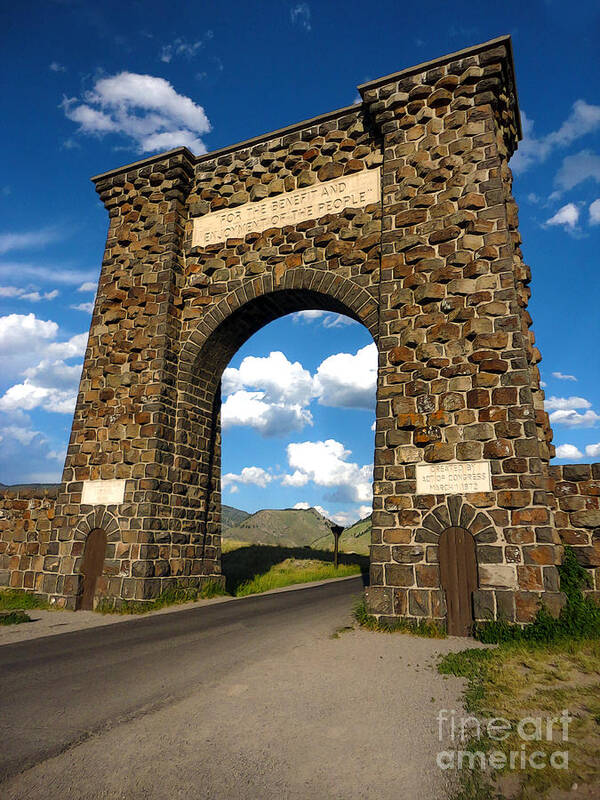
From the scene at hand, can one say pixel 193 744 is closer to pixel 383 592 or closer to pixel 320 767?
pixel 320 767

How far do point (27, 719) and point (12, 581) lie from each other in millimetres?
8570

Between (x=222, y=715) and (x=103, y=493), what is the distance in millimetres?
7531

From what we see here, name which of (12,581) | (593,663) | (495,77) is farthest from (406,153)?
(12,581)

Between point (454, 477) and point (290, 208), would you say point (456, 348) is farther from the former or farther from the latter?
point (290, 208)

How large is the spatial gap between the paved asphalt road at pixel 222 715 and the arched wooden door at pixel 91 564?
9.96 feet

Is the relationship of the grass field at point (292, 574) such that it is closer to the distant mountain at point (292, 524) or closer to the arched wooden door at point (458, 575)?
the arched wooden door at point (458, 575)

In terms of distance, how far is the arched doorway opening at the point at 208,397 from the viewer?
11.4 m

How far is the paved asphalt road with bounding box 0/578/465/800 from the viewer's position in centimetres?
321

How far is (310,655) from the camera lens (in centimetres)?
619

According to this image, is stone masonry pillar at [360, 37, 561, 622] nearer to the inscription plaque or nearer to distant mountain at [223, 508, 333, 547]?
the inscription plaque

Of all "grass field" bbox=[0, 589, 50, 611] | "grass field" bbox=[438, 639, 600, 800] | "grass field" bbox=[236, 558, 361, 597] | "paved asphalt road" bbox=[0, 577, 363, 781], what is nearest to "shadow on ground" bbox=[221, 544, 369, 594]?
Result: "grass field" bbox=[236, 558, 361, 597]

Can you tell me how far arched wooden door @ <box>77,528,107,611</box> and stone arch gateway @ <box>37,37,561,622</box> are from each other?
0.18m

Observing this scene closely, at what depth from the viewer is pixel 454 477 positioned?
26.6ft
